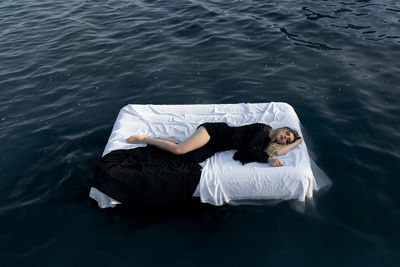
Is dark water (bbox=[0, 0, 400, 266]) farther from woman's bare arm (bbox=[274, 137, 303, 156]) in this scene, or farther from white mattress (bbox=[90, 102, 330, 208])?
woman's bare arm (bbox=[274, 137, 303, 156])

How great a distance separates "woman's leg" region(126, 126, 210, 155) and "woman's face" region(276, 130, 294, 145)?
1363 mm

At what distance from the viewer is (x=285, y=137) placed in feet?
20.9

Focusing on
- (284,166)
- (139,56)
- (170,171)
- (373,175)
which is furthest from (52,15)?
(373,175)

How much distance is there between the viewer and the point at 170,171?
5.89m

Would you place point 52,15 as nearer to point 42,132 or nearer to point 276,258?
point 42,132

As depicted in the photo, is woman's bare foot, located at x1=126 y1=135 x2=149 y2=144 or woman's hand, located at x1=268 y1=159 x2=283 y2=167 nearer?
woman's hand, located at x1=268 y1=159 x2=283 y2=167

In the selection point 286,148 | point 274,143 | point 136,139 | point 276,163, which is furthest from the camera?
point 136,139

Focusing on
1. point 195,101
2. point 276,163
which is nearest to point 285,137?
point 276,163

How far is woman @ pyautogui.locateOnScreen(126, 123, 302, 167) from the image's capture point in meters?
6.22

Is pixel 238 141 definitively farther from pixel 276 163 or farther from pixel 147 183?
pixel 147 183

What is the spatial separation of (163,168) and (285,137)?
7.84 feet

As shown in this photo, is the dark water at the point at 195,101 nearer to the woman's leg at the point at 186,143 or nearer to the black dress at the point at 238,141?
the black dress at the point at 238,141

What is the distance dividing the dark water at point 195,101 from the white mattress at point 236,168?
0.29 meters

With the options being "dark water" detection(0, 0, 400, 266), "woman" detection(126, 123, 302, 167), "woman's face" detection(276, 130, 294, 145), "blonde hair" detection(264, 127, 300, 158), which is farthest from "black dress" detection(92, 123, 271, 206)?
"dark water" detection(0, 0, 400, 266)
